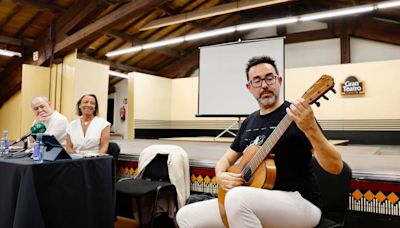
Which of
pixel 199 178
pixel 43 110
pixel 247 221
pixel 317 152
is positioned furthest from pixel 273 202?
pixel 43 110

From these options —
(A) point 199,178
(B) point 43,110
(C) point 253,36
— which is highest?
(C) point 253,36

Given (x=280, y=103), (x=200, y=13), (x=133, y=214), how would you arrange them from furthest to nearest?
(x=200, y=13) → (x=133, y=214) → (x=280, y=103)

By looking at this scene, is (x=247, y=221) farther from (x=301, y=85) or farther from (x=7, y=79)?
(x=7, y=79)

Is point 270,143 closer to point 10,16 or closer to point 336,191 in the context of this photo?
point 336,191

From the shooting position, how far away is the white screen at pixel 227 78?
5.21 metres

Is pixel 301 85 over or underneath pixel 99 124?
over

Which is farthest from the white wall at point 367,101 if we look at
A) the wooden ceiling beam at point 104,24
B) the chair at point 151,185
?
the chair at point 151,185

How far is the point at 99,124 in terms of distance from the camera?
2922 millimetres

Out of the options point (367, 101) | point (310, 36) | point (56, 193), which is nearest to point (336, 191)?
point (56, 193)

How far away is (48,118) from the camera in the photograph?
2.85 meters

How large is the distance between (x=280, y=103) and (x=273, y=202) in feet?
1.76

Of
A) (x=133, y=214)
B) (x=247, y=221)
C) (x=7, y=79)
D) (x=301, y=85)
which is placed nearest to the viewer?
(x=247, y=221)

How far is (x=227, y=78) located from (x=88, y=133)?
10.2 feet

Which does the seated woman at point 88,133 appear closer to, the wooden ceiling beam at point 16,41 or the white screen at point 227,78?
the white screen at point 227,78
